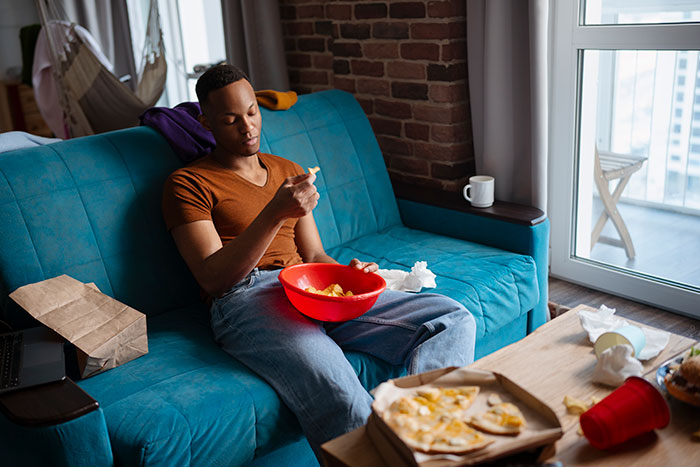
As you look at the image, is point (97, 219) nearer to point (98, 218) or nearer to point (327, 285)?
point (98, 218)

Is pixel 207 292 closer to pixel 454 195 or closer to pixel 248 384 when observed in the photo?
pixel 248 384

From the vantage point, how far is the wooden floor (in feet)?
7.64

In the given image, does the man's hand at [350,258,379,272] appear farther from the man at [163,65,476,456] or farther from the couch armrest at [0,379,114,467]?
the couch armrest at [0,379,114,467]

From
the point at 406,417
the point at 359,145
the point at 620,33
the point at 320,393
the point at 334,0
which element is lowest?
the point at 320,393

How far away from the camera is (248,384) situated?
1.51 metres

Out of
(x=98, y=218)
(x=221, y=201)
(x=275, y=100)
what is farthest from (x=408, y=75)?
(x=98, y=218)

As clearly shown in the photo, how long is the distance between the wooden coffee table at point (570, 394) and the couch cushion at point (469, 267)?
335 millimetres

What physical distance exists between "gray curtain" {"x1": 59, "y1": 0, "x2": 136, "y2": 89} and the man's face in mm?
2335

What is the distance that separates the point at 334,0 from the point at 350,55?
25 centimetres

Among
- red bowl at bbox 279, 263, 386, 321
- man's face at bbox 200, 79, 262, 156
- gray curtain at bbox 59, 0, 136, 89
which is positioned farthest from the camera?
gray curtain at bbox 59, 0, 136, 89

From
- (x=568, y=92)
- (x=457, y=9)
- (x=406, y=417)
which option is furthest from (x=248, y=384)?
(x=568, y=92)

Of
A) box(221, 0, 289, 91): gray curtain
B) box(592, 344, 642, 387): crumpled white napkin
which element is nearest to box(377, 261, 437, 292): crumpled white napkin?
box(592, 344, 642, 387): crumpled white napkin

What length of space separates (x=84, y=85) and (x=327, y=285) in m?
1.90

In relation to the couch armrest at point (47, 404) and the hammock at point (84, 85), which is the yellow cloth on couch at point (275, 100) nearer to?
the hammock at point (84, 85)
